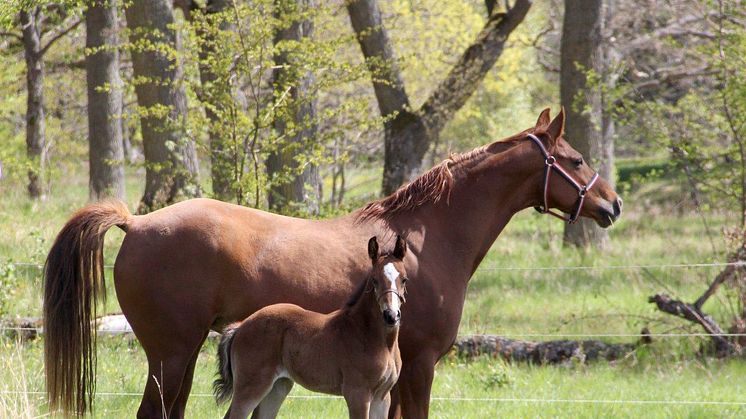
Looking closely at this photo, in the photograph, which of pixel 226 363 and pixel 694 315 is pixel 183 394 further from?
pixel 694 315

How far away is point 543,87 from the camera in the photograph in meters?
29.6

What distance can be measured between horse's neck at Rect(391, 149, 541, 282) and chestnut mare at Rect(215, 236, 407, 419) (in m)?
1.04

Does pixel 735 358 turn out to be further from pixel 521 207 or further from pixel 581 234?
pixel 581 234

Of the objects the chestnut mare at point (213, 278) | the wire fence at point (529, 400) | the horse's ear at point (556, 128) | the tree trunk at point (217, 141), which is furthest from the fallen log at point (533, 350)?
the horse's ear at point (556, 128)

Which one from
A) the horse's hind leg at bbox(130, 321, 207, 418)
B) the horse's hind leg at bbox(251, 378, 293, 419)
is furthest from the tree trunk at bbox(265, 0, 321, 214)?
the horse's hind leg at bbox(251, 378, 293, 419)

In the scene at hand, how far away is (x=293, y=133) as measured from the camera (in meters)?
9.50

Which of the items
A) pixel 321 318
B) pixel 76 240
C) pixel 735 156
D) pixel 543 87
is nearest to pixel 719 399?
pixel 735 156

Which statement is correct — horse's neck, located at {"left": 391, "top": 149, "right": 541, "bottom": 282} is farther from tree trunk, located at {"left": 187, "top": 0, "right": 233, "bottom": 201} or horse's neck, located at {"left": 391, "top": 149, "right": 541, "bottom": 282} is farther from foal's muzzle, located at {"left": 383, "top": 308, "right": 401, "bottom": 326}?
tree trunk, located at {"left": 187, "top": 0, "right": 233, "bottom": 201}

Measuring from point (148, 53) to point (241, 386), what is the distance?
7.39 m

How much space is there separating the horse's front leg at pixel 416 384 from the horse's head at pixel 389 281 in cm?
92

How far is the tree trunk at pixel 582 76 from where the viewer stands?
14.9 m

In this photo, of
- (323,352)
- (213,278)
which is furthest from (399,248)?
(213,278)

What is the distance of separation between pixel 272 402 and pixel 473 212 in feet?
5.78

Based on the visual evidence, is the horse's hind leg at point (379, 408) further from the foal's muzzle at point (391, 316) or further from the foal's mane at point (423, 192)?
the foal's mane at point (423, 192)
